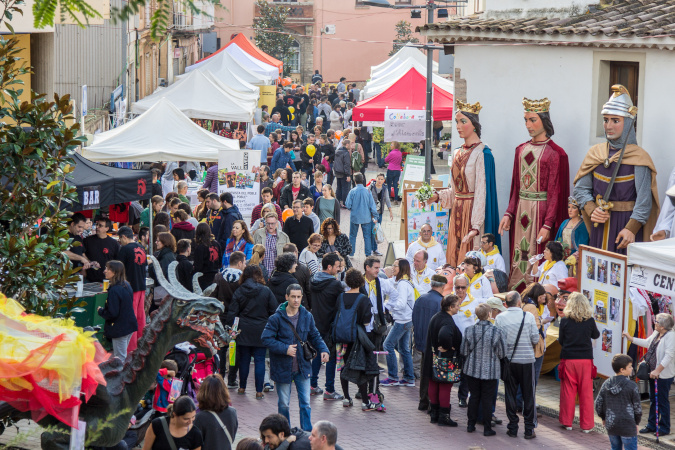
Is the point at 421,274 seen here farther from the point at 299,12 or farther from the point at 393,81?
the point at 299,12

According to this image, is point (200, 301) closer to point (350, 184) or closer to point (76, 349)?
point (76, 349)

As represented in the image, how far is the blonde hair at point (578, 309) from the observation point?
416 inches

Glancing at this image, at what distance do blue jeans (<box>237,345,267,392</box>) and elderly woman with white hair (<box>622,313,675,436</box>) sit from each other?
4.06 m

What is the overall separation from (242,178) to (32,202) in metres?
9.61

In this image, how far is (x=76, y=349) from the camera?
579 centimetres

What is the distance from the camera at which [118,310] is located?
1089 centimetres

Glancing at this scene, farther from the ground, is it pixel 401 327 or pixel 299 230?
pixel 299 230

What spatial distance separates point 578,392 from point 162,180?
10640mm

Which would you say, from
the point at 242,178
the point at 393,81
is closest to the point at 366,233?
the point at 242,178

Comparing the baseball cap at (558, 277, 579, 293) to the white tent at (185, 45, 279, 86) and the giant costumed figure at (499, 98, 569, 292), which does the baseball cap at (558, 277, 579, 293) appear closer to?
the giant costumed figure at (499, 98, 569, 292)

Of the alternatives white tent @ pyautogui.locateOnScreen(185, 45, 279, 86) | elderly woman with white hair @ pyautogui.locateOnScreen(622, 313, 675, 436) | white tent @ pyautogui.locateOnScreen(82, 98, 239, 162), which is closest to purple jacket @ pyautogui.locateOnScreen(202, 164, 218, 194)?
white tent @ pyautogui.locateOnScreen(82, 98, 239, 162)

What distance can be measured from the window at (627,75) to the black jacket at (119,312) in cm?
709

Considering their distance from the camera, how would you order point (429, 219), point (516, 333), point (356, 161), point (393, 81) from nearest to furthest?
point (516, 333), point (429, 219), point (356, 161), point (393, 81)

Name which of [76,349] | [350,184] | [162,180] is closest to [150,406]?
[76,349]
